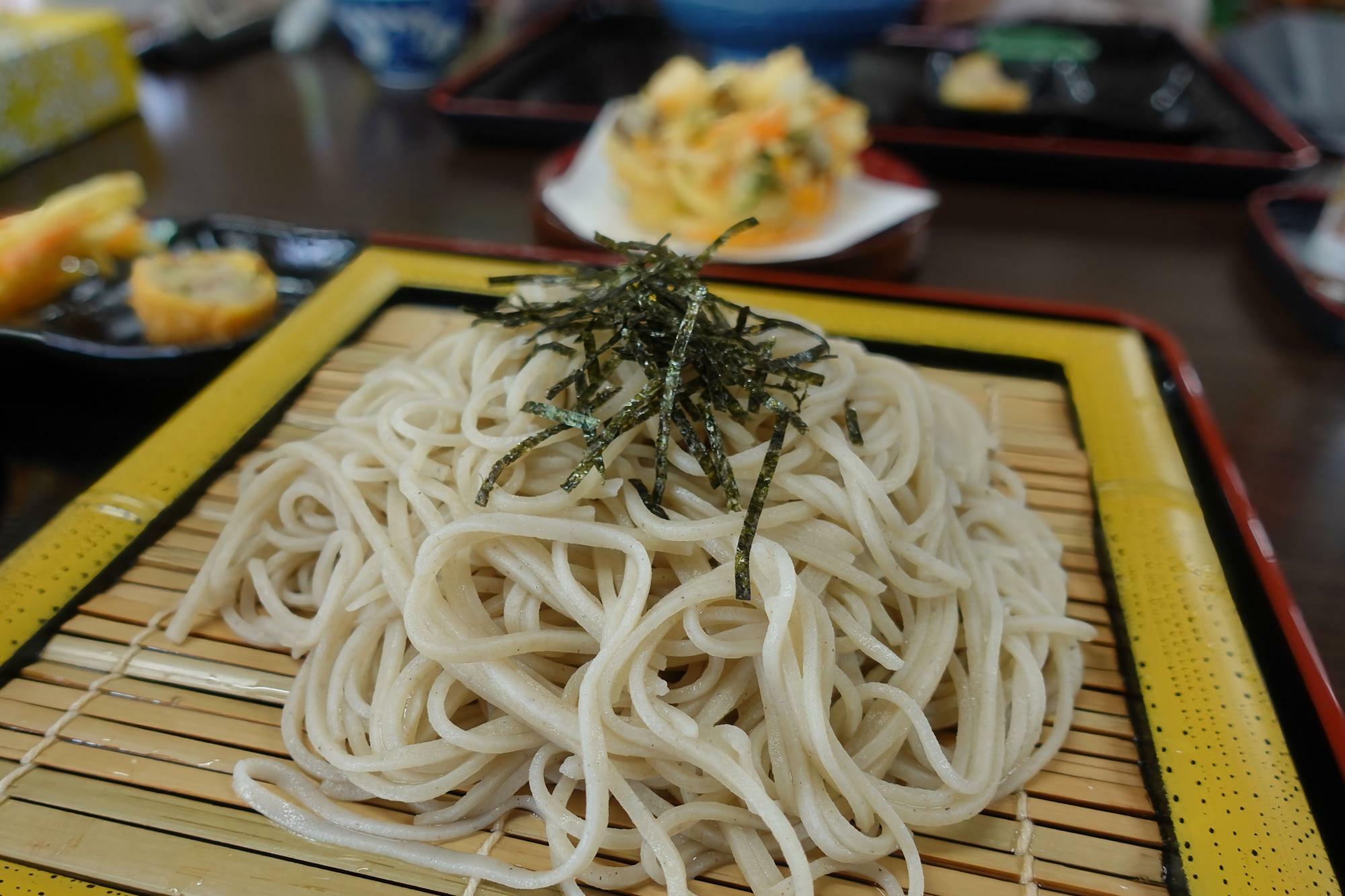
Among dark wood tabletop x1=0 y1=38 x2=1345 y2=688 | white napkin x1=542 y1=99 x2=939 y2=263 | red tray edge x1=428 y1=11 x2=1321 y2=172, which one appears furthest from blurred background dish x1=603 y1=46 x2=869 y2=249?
red tray edge x1=428 y1=11 x2=1321 y2=172

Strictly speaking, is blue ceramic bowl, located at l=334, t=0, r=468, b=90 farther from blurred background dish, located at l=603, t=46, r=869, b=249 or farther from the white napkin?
blurred background dish, located at l=603, t=46, r=869, b=249

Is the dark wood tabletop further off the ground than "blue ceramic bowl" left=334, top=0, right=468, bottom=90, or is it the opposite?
"blue ceramic bowl" left=334, top=0, right=468, bottom=90

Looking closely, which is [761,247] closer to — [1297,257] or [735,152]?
[735,152]

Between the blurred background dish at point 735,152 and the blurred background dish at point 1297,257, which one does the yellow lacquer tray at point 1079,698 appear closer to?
the blurred background dish at point 1297,257

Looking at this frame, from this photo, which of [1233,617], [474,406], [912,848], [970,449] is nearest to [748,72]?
[970,449]

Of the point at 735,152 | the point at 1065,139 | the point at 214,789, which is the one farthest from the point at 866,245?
the point at 214,789

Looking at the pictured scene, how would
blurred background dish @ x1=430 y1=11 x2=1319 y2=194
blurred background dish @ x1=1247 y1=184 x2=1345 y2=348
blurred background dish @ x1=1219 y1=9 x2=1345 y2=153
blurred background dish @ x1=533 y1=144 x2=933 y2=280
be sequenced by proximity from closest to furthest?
1. blurred background dish @ x1=1247 y1=184 x2=1345 y2=348
2. blurred background dish @ x1=533 y1=144 x2=933 y2=280
3. blurred background dish @ x1=430 y1=11 x2=1319 y2=194
4. blurred background dish @ x1=1219 y1=9 x2=1345 y2=153

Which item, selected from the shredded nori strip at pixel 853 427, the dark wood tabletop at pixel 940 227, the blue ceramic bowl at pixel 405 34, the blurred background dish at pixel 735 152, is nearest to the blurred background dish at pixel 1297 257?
the dark wood tabletop at pixel 940 227
